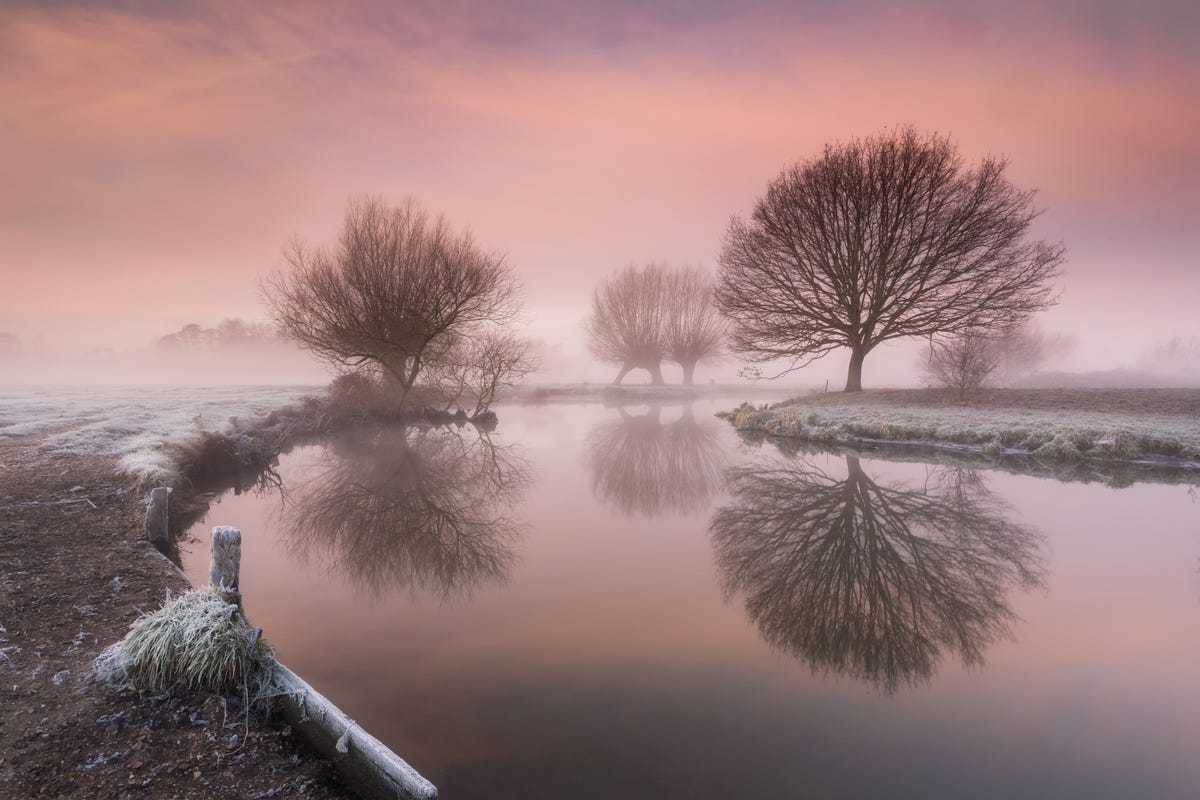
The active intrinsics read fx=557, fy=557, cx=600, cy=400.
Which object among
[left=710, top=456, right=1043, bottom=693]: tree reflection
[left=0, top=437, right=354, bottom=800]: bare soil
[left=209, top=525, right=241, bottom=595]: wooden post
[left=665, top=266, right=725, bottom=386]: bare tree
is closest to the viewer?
[left=0, top=437, right=354, bottom=800]: bare soil

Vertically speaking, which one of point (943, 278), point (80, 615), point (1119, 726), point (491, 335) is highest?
point (943, 278)

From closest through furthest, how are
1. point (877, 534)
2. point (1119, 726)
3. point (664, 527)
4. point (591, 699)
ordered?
point (1119, 726) → point (591, 699) → point (877, 534) → point (664, 527)

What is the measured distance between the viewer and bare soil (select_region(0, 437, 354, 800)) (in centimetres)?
306

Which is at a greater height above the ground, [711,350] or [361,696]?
[711,350]

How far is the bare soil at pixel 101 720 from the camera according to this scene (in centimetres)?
306

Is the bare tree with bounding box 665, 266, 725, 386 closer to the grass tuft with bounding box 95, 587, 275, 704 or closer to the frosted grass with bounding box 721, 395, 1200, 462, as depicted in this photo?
the frosted grass with bounding box 721, 395, 1200, 462

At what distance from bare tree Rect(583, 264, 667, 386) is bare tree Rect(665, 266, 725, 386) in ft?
1.99

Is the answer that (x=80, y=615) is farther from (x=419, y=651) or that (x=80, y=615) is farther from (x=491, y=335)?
(x=491, y=335)

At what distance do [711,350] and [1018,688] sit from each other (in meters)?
40.3

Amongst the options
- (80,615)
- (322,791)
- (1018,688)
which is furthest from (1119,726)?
(80,615)

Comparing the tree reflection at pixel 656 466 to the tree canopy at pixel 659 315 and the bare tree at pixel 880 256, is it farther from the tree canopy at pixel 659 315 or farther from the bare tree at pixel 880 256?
the tree canopy at pixel 659 315

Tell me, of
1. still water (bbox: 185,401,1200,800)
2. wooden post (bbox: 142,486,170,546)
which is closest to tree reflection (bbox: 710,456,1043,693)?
still water (bbox: 185,401,1200,800)

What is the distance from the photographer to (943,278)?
72.3 ft

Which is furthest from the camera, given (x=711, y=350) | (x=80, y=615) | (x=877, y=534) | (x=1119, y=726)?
(x=711, y=350)
